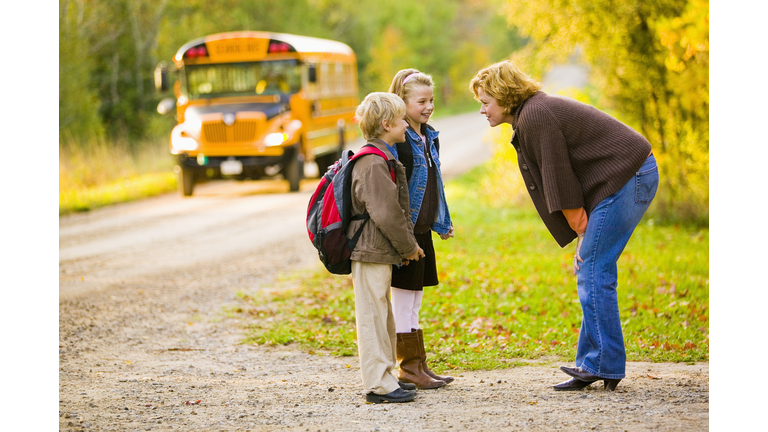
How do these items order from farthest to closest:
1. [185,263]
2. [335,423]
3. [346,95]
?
[346,95]
[185,263]
[335,423]

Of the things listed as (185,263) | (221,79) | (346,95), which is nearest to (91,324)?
(185,263)

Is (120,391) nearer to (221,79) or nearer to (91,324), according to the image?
(91,324)

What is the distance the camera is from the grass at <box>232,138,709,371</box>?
5.88 meters

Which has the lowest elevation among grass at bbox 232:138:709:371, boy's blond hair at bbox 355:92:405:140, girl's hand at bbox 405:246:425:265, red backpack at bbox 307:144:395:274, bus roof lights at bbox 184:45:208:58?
grass at bbox 232:138:709:371

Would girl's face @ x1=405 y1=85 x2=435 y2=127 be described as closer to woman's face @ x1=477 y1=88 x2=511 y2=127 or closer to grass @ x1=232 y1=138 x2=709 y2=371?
woman's face @ x1=477 y1=88 x2=511 y2=127

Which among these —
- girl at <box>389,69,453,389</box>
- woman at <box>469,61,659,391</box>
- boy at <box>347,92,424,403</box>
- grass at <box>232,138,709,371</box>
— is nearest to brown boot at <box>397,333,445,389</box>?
girl at <box>389,69,453,389</box>

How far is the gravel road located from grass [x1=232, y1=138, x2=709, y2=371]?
31 centimetres

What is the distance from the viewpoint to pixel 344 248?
425cm

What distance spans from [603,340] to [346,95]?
1717cm

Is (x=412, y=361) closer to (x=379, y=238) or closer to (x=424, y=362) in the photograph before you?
(x=424, y=362)

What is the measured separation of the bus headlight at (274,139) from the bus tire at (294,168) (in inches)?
14.0

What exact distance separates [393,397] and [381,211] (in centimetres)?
102

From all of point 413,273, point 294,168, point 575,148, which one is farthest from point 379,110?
point 294,168

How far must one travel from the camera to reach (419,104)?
448cm
